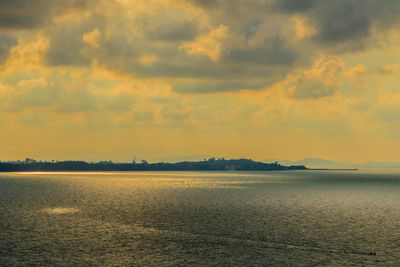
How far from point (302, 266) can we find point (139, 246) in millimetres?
14567

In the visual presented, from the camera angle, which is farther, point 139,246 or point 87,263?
point 139,246

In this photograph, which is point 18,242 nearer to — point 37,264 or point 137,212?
point 37,264

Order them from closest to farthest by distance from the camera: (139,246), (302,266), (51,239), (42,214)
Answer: (302,266) < (139,246) < (51,239) < (42,214)

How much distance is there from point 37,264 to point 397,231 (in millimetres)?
37890

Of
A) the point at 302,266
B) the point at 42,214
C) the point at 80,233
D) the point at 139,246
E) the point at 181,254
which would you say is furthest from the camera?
the point at 42,214

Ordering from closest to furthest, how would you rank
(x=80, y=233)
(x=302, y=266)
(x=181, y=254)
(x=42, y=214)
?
1. (x=302, y=266)
2. (x=181, y=254)
3. (x=80, y=233)
4. (x=42, y=214)

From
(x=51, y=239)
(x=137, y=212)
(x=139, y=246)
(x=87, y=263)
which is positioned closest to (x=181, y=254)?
(x=139, y=246)

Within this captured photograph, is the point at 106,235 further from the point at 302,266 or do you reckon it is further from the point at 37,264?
the point at 302,266

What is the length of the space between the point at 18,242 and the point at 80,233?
679 cm

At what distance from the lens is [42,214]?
208 ft

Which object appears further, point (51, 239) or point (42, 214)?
point (42, 214)

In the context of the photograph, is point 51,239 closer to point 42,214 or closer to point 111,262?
point 111,262

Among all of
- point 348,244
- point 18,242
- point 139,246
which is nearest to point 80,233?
point 18,242

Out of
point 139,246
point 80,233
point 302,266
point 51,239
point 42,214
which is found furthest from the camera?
point 42,214
